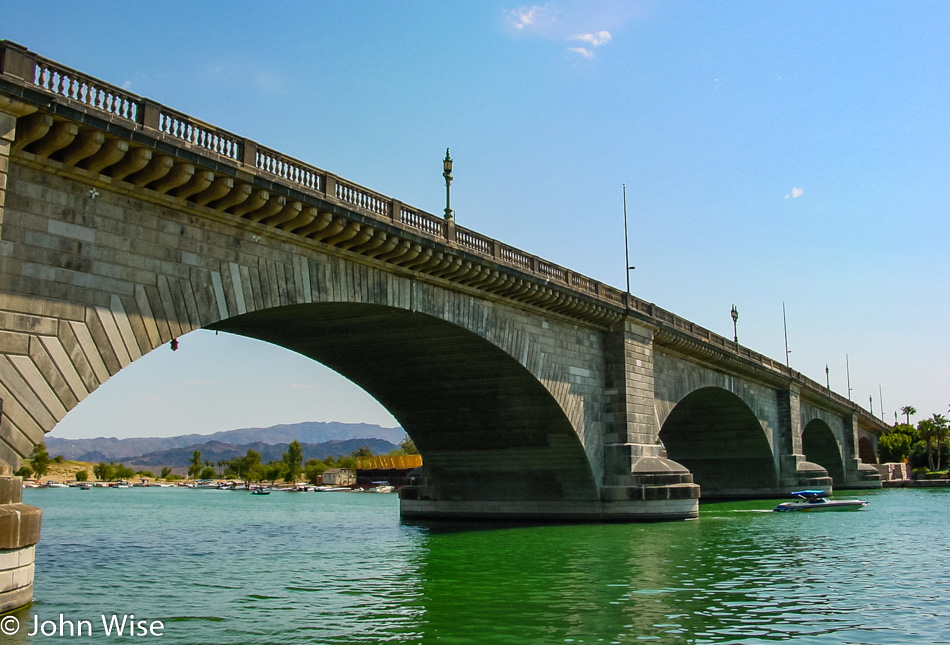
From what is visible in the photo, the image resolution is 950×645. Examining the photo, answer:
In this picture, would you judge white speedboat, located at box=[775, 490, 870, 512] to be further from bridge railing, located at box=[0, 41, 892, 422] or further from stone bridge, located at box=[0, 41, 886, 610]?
bridge railing, located at box=[0, 41, 892, 422]

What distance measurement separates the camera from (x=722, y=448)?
65125mm

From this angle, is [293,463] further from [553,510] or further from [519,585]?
[519,585]

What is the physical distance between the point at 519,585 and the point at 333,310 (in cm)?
1160

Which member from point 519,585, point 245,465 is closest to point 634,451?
point 519,585

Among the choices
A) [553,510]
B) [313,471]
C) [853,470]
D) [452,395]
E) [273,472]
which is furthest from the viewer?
[273,472]

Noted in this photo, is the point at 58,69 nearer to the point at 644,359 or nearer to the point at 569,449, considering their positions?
the point at 569,449

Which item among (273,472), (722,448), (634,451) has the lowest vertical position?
(273,472)

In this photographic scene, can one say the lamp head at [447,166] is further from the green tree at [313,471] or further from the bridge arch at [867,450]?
the green tree at [313,471]

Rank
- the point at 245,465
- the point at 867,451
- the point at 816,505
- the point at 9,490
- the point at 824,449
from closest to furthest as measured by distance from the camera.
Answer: the point at 9,490 → the point at 816,505 → the point at 824,449 → the point at 867,451 → the point at 245,465

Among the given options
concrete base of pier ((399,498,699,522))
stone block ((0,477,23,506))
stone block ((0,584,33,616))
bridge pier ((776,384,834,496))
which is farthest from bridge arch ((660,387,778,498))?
stone block ((0,477,23,506))

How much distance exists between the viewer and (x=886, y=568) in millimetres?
23250

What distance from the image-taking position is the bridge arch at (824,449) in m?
85.2

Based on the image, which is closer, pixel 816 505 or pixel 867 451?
pixel 816 505

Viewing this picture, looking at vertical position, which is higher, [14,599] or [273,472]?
[14,599]
